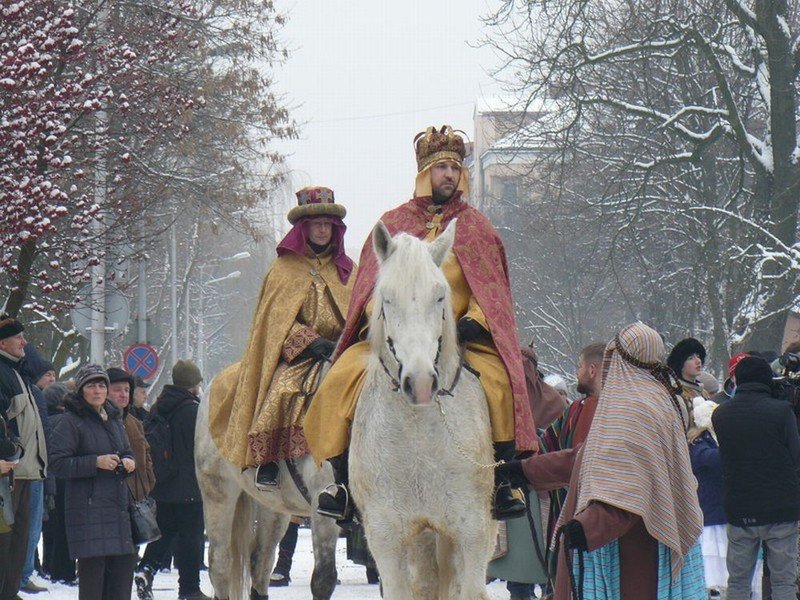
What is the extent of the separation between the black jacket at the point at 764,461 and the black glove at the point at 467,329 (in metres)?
3.72

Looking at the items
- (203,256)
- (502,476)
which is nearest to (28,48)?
(502,476)

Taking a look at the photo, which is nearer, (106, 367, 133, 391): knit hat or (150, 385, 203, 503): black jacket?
(106, 367, 133, 391): knit hat

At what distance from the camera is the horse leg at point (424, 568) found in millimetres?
7711

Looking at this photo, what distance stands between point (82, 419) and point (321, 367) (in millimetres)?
1967

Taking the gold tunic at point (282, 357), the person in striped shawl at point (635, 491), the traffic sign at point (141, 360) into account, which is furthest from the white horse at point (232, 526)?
the traffic sign at point (141, 360)

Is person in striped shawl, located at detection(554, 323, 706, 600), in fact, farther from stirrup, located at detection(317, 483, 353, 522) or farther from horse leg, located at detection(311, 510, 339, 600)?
horse leg, located at detection(311, 510, 339, 600)

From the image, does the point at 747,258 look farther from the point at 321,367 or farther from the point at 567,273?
the point at 567,273

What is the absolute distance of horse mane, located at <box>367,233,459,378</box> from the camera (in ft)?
23.3

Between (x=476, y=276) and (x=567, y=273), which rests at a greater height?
(x=567, y=273)

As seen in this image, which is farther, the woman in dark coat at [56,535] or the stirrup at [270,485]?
the woman in dark coat at [56,535]

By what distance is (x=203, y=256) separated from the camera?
5019 cm

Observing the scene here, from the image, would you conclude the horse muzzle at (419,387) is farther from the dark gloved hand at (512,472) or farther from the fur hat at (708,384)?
the fur hat at (708,384)

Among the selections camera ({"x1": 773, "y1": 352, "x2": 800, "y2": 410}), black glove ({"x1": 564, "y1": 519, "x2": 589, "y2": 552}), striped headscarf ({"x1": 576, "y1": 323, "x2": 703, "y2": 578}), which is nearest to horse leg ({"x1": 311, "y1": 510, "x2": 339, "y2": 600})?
striped headscarf ({"x1": 576, "y1": 323, "x2": 703, "y2": 578})

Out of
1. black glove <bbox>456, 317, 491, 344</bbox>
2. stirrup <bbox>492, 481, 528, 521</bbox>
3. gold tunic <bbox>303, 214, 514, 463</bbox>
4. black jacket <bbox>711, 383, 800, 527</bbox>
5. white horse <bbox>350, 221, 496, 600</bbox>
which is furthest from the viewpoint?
black jacket <bbox>711, 383, 800, 527</bbox>
